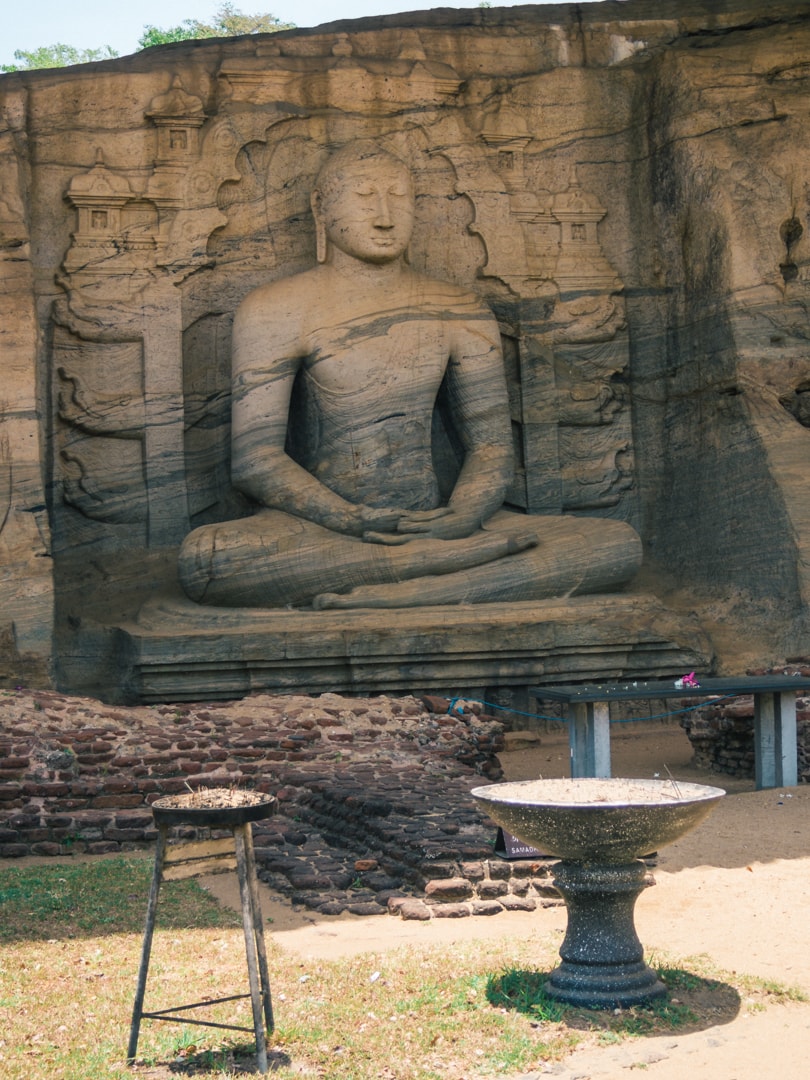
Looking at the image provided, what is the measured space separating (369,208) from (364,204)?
0.17 ft

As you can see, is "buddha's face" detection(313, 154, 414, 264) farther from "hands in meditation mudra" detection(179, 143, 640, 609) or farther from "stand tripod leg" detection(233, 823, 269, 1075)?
"stand tripod leg" detection(233, 823, 269, 1075)

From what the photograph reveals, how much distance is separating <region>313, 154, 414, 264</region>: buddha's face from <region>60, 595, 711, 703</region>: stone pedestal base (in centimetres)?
312

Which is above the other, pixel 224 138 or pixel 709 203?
pixel 224 138

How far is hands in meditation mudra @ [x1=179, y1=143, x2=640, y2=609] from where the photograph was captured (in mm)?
10586

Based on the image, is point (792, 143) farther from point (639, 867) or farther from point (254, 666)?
point (639, 867)

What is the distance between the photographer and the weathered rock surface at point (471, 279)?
1062cm

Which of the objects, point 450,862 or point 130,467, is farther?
point 130,467

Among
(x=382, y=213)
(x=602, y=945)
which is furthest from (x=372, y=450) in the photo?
(x=602, y=945)

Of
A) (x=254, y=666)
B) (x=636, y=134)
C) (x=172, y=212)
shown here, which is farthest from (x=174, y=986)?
(x=636, y=134)

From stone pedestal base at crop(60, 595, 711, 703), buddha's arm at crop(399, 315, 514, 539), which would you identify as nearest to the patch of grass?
stone pedestal base at crop(60, 595, 711, 703)

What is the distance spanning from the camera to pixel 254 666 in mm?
10195

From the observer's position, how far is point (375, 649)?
10.3 metres

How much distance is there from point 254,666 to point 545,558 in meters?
2.32

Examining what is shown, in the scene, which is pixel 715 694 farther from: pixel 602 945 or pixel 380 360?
pixel 380 360
